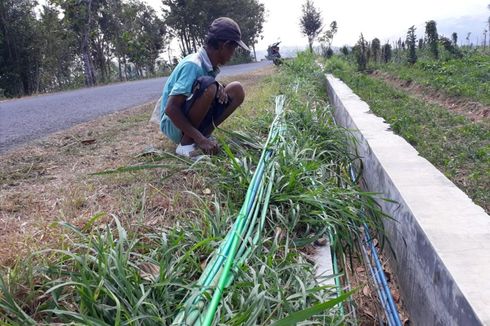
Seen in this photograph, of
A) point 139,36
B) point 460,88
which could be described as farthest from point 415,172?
point 139,36

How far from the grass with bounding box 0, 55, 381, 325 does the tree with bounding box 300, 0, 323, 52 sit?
32498 millimetres

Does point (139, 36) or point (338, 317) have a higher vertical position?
point (139, 36)

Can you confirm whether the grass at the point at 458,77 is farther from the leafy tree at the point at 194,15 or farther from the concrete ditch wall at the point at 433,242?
the leafy tree at the point at 194,15

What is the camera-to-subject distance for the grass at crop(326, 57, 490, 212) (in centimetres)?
252

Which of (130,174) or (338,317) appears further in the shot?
(130,174)

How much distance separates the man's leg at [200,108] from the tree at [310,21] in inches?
1255

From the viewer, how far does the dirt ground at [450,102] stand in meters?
4.55

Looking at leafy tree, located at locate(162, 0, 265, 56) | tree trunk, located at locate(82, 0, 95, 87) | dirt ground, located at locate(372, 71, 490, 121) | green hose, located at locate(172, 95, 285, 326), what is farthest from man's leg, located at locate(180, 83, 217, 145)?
leafy tree, located at locate(162, 0, 265, 56)

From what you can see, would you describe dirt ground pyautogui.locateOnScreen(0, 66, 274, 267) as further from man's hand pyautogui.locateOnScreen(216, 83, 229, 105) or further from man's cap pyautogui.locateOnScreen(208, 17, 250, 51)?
man's cap pyautogui.locateOnScreen(208, 17, 250, 51)

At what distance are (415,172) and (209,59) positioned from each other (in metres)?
1.44

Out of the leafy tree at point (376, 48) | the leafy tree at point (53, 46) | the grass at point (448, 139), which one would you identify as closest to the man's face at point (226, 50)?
the grass at point (448, 139)

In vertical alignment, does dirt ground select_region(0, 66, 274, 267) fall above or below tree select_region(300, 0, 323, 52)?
below

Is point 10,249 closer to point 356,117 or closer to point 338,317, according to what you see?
point 338,317

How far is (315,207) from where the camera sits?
6.41 ft
